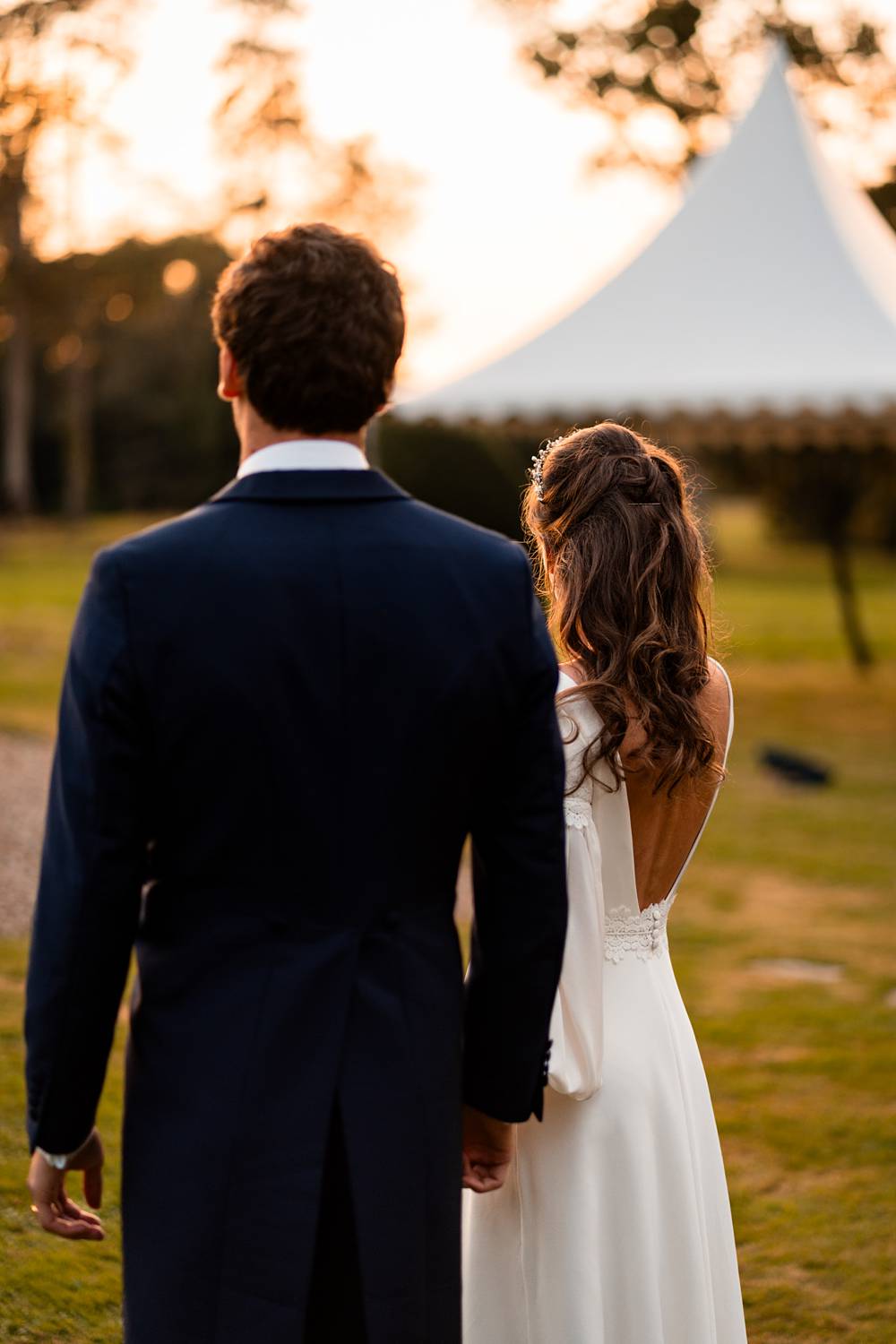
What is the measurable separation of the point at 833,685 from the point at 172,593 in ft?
45.8

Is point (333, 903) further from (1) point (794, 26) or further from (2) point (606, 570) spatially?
(1) point (794, 26)

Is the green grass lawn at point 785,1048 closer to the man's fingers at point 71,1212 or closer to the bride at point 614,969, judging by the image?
the bride at point 614,969

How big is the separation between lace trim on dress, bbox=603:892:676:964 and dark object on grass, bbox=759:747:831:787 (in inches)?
303

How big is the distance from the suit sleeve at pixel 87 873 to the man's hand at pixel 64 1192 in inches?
2.7

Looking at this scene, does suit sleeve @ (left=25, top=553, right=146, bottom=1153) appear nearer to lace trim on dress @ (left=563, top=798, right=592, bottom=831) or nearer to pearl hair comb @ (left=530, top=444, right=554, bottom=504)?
lace trim on dress @ (left=563, top=798, right=592, bottom=831)

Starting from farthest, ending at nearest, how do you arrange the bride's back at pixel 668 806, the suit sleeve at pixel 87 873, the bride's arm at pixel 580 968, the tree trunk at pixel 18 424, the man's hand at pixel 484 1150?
the tree trunk at pixel 18 424, the bride's back at pixel 668 806, the bride's arm at pixel 580 968, the man's hand at pixel 484 1150, the suit sleeve at pixel 87 873

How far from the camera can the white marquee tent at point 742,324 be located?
428 inches

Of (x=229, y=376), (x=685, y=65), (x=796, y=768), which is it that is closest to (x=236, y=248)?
(x=685, y=65)

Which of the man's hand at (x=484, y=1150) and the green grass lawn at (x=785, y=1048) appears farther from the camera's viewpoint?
the green grass lawn at (x=785, y=1048)

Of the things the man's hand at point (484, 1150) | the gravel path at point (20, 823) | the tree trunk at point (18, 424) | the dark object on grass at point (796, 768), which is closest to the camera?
the man's hand at point (484, 1150)

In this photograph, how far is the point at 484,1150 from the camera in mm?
2105

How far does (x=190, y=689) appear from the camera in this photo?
1698 millimetres

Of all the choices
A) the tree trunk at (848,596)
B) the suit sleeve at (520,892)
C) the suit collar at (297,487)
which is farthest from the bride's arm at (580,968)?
the tree trunk at (848,596)

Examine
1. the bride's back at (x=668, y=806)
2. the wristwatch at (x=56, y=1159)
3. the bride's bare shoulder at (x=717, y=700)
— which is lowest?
the wristwatch at (x=56, y=1159)
